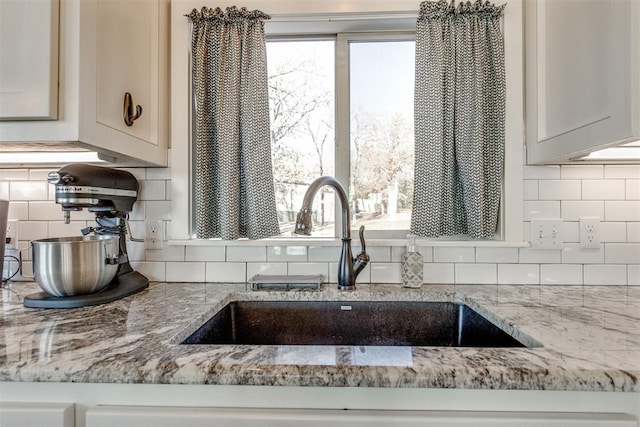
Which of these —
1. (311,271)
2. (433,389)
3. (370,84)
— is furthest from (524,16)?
(433,389)

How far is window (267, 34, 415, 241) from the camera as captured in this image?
1.35 m

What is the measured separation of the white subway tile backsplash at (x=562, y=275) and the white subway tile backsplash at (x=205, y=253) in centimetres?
119

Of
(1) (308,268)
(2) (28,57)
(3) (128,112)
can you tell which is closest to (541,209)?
(1) (308,268)

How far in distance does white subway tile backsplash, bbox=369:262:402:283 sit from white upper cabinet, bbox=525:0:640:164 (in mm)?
622

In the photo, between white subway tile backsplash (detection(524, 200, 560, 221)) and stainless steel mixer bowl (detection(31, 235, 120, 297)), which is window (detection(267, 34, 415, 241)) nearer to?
white subway tile backsplash (detection(524, 200, 560, 221))

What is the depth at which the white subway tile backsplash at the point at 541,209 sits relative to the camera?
4.01 ft

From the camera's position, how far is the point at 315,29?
1330mm

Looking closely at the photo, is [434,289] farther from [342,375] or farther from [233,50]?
[233,50]

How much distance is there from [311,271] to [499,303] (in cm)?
63

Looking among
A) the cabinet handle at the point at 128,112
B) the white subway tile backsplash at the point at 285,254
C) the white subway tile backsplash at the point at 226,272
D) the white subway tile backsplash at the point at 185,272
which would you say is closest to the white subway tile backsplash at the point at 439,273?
the white subway tile backsplash at the point at 285,254

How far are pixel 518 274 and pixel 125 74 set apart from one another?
1490 millimetres

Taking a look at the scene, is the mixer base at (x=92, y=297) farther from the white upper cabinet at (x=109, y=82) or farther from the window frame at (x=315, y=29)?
the white upper cabinet at (x=109, y=82)

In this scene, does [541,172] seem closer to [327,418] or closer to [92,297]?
[327,418]

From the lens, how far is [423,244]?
4.06 ft
